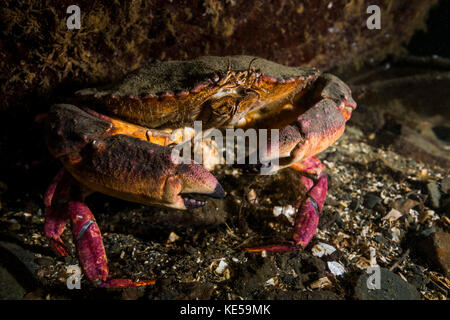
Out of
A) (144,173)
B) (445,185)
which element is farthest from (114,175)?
(445,185)

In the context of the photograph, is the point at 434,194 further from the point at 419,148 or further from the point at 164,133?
the point at 164,133

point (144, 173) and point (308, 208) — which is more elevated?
point (144, 173)

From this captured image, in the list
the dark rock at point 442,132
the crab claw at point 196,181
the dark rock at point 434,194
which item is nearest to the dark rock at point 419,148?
the dark rock at point 442,132

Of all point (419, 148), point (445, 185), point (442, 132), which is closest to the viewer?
point (445, 185)

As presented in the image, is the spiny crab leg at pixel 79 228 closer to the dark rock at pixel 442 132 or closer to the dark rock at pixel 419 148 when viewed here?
the dark rock at pixel 419 148

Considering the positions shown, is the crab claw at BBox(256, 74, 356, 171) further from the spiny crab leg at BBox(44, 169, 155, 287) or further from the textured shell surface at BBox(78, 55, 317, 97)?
the spiny crab leg at BBox(44, 169, 155, 287)

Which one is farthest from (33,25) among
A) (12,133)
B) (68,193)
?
(68,193)

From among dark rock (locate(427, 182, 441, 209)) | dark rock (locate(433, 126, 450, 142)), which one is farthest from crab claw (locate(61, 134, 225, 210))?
dark rock (locate(433, 126, 450, 142))
